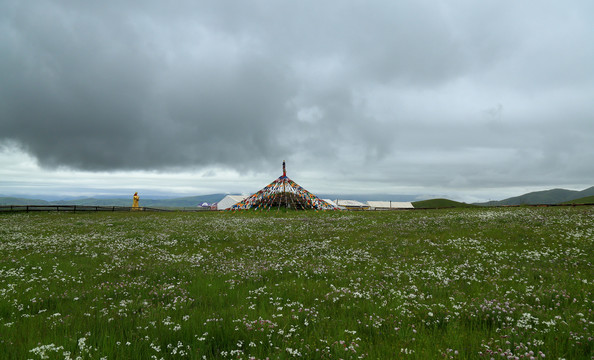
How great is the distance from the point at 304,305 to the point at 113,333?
4.51m

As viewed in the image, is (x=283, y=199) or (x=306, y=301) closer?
(x=306, y=301)

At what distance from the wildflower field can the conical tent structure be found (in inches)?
1671

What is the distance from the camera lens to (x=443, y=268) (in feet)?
38.4

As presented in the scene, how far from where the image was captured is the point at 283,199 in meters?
60.2

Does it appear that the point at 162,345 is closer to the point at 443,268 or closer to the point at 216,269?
the point at 216,269

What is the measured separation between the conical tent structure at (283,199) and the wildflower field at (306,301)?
4246 centimetres

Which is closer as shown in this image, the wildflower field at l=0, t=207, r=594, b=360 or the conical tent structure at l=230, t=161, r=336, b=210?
the wildflower field at l=0, t=207, r=594, b=360

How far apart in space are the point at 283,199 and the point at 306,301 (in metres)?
51.9

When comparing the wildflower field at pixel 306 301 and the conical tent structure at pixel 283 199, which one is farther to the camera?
the conical tent structure at pixel 283 199

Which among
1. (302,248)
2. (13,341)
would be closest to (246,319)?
(13,341)

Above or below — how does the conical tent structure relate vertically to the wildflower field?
above

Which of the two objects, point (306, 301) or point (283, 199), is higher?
point (283, 199)

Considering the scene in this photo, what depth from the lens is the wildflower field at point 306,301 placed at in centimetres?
546

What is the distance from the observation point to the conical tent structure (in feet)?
196
